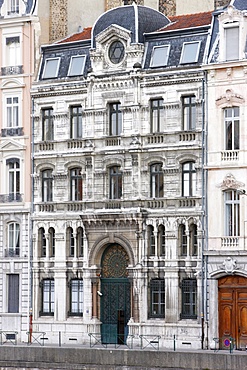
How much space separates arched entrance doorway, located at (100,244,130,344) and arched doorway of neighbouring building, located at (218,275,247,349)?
517cm

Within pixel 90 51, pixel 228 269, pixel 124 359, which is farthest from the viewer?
pixel 90 51

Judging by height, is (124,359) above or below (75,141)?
below

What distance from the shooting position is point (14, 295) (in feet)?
→ 252

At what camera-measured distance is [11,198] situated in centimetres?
7706

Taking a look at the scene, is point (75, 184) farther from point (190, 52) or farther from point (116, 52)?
point (190, 52)

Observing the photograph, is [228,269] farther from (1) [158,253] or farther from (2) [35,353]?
(2) [35,353]

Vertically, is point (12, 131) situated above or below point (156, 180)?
above

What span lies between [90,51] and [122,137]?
4.58m

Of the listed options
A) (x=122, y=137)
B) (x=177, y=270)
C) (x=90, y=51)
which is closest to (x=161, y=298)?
(x=177, y=270)

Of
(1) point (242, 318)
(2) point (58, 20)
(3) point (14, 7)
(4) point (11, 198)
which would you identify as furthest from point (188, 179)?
(3) point (14, 7)

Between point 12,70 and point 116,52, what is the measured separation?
5.95 meters

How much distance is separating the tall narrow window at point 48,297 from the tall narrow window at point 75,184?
420 cm

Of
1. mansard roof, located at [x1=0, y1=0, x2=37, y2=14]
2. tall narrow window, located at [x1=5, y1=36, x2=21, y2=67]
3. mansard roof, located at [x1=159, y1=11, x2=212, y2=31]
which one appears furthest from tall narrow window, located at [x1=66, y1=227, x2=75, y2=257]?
mansard roof, located at [x1=0, y1=0, x2=37, y2=14]

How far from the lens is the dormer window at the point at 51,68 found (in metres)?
76.5
